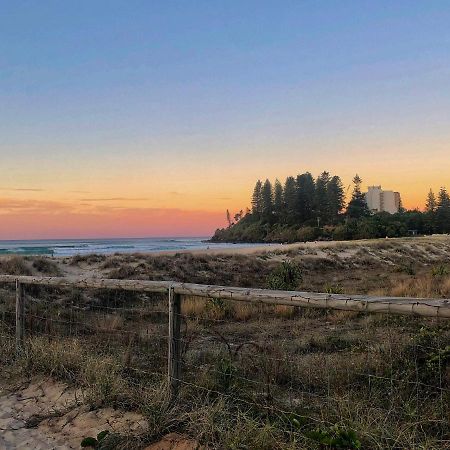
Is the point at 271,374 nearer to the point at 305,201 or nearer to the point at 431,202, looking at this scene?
the point at 305,201

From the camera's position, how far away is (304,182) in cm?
10575

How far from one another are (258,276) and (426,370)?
60.8 ft

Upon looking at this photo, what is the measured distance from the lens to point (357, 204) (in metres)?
110

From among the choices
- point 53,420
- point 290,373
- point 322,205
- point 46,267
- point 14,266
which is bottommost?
point 53,420

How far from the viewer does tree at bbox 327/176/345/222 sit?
101 meters

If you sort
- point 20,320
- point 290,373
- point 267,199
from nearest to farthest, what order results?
point 290,373
point 20,320
point 267,199

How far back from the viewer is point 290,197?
104875 mm

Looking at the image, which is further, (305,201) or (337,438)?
(305,201)

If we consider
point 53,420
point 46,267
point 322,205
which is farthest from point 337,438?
point 322,205

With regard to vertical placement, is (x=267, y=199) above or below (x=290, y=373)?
above

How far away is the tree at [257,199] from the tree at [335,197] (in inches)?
715

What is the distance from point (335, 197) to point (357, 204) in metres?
10.7

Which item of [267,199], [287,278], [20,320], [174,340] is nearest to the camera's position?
[174,340]

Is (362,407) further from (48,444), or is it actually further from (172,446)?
(48,444)
